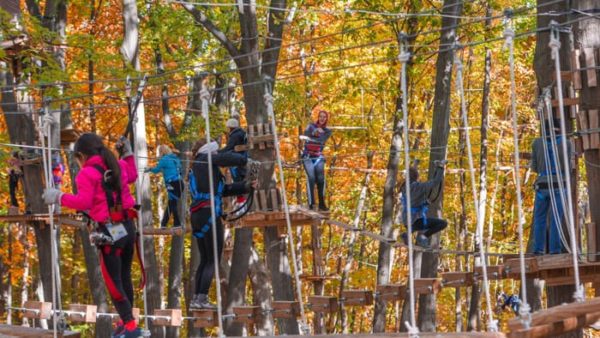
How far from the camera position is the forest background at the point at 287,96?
14.8 metres

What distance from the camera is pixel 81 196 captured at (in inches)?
323

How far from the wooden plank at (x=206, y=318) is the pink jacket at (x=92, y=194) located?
322 centimetres

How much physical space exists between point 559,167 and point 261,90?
510 centimetres

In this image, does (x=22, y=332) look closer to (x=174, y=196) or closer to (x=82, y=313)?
(x=82, y=313)

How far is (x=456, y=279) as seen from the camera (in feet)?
40.4

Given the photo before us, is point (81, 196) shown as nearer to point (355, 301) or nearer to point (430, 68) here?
point (355, 301)

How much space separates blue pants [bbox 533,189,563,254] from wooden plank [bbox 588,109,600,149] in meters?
0.68

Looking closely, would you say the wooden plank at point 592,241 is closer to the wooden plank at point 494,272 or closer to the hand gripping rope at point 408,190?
the wooden plank at point 494,272

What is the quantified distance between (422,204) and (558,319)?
243 inches

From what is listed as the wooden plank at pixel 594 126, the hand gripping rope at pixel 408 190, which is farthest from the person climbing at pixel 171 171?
the hand gripping rope at pixel 408 190

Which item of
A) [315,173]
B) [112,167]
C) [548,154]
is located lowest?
[112,167]

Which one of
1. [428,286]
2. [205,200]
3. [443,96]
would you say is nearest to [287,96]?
[443,96]

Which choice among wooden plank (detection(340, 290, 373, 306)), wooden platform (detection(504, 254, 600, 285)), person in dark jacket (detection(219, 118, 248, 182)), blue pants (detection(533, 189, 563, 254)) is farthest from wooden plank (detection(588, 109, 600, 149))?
person in dark jacket (detection(219, 118, 248, 182))

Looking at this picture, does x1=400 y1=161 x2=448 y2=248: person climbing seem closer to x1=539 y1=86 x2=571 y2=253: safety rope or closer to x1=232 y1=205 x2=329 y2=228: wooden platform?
x1=232 y1=205 x2=329 y2=228: wooden platform
